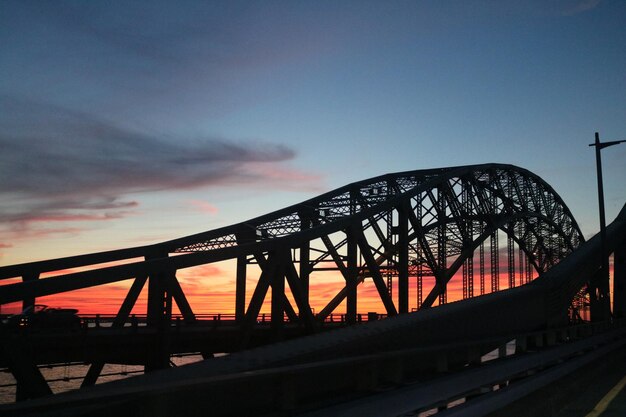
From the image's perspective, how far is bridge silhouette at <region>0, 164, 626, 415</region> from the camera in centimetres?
1183

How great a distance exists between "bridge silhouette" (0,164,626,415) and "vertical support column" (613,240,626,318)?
11 centimetres

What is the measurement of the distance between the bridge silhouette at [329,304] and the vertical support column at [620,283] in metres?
0.11

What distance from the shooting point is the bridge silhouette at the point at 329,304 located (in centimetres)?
1183

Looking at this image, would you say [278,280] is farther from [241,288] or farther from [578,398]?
[578,398]

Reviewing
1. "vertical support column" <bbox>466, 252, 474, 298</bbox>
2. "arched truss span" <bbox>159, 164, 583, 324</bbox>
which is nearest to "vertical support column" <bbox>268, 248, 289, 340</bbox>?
"arched truss span" <bbox>159, 164, 583, 324</bbox>

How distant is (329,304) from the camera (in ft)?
184

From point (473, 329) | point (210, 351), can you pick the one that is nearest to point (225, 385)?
point (473, 329)

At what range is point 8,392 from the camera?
65.6m

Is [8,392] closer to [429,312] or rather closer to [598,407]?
[429,312]

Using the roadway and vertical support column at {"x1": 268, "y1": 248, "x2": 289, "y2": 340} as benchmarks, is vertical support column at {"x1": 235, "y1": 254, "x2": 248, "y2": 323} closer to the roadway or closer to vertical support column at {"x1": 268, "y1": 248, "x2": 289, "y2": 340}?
vertical support column at {"x1": 268, "y1": 248, "x2": 289, "y2": 340}

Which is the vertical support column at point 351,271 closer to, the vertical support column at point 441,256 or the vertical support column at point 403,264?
the vertical support column at point 403,264

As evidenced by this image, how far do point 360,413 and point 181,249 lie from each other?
1504 inches

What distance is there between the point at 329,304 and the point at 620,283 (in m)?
23.6

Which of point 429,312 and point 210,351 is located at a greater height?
point 429,312
